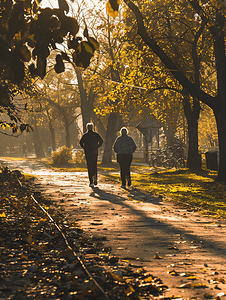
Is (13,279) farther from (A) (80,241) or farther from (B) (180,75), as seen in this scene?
(B) (180,75)

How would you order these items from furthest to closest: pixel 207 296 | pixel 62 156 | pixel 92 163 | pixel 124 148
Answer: pixel 62 156
pixel 92 163
pixel 124 148
pixel 207 296

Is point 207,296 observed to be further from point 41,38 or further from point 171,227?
point 171,227

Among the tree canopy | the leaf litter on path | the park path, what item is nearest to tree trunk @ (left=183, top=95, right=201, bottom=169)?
the park path

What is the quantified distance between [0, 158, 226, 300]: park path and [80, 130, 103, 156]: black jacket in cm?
278

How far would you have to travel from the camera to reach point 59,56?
3.67 m

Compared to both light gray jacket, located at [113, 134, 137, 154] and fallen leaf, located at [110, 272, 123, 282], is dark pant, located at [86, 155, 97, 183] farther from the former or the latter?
fallen leaf, located at [110, 272, 123, 282]

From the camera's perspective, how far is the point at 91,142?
43.9 ft

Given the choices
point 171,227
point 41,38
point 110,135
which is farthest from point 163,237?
point 110,135

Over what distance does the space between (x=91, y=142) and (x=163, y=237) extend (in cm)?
750

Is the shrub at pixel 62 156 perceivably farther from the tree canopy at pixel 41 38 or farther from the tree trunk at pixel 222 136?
the tree canopy at pixel 41 38

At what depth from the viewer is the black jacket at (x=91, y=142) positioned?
13391 millimetres

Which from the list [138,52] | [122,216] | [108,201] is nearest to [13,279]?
[122,216]

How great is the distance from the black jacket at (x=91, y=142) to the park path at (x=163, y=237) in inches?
110

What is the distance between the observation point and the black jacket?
13.4 meters
